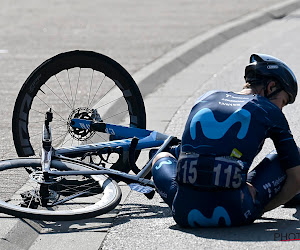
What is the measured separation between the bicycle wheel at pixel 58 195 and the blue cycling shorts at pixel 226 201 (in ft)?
1.55

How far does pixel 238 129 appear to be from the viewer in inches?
217

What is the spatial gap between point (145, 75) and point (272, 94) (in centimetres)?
537

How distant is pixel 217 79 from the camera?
11.2 m

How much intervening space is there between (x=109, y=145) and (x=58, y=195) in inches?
27.1

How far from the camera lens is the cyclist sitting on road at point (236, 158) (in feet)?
18.1

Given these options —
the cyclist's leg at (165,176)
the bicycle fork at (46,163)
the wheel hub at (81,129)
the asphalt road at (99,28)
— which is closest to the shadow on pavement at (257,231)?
the cyclist's leg at (165,176)

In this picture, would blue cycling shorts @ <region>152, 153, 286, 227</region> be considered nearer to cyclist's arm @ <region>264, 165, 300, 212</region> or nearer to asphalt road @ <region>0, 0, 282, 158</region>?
cyclist's arm @ <region>264, 165, 300, 212</region>

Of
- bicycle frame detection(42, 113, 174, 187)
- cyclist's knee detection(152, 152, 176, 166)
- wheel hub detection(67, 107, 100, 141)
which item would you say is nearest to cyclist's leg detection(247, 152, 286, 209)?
cyclist's knee detection(152, 152, 176, 166)

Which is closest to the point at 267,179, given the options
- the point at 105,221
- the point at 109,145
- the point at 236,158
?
the point at 236,158

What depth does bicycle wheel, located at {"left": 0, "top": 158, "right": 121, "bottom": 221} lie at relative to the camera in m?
5.61

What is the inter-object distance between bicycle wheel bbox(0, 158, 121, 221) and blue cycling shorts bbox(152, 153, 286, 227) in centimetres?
47

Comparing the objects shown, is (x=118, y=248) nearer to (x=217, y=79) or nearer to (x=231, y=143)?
(x=231, y=143)

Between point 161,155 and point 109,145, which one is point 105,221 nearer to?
point 161,155

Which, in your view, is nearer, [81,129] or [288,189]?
[288,189]
